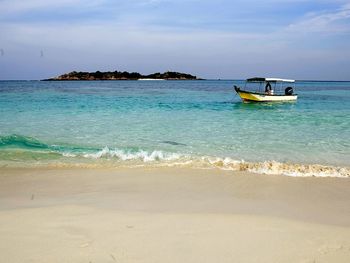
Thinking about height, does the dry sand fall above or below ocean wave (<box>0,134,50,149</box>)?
above

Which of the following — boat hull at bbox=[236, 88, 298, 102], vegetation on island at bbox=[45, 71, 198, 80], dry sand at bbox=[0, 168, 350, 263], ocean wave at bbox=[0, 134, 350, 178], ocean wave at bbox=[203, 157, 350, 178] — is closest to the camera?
dry sand at bbox=[0, 168, 350, 263]

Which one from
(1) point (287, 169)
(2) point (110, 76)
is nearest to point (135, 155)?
(1) point (287, 169)

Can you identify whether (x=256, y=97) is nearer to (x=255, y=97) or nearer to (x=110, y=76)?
(x=255, y=97)

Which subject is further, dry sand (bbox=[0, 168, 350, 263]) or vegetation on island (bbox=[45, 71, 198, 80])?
vegetation on island (bbox=[45, 71, 198, 80])

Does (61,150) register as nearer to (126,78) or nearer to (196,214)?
(196,214)

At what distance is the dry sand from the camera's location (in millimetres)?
3608

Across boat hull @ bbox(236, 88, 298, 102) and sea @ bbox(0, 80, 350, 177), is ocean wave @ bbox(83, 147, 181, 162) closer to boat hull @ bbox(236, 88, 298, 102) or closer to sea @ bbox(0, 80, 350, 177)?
sea @ bbox(0, 80, 350, 177)

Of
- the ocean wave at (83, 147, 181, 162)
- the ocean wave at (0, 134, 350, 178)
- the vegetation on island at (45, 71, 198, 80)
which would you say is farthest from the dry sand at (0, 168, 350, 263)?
the vegetation on island at (45, 71, 198, 80)

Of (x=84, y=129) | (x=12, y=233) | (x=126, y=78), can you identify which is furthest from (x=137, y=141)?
(x=126, y=78)

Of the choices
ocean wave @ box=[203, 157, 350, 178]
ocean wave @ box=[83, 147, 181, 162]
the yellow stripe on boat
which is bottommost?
ocean wave @ box=[83, 147, 181, 162]

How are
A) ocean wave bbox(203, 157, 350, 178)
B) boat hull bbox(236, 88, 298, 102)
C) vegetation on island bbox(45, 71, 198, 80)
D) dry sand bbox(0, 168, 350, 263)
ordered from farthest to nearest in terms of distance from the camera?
1. vegetation on island bbox(45, 71, 198, 80)
2. boat hull bbox(236, 88, 298, 102)
3. ocean wave bbox(203, 157, 350, 178)
4. dry sand bbox(0, 168, 350, 263)

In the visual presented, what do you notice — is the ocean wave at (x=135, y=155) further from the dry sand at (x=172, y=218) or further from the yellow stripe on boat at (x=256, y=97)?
the yellow stripe on boat at (x=256, y=97)

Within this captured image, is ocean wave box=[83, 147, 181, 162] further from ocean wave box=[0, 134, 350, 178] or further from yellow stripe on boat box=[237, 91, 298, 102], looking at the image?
yellow stripe on boat box=[237, 91, 298, 102]

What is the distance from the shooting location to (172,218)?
4641 mm
